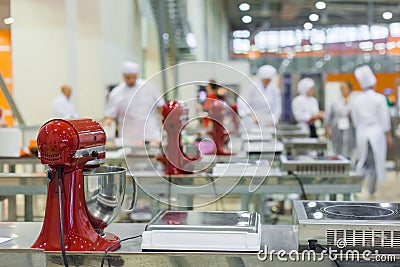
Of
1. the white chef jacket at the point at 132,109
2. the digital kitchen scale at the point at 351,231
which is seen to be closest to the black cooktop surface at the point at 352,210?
the digital kitchen scale at the point at 351,231

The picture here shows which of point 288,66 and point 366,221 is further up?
point 288,66

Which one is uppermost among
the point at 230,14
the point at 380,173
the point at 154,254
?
the point at 230,14

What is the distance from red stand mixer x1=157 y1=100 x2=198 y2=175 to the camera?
2.05 metres

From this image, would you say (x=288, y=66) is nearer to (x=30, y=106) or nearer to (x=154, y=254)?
(x=30, y=106)

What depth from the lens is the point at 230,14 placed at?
9203 mm

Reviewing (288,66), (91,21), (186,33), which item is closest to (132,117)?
(91,21)

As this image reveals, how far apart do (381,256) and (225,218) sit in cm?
32

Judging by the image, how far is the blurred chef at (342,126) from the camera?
7953 mm

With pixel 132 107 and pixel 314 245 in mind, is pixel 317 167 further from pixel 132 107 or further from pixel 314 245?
pixel 132 107

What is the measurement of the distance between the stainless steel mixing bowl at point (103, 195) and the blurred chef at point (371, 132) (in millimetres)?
5198

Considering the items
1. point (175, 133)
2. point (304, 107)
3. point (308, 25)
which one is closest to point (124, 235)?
point (175, 133)

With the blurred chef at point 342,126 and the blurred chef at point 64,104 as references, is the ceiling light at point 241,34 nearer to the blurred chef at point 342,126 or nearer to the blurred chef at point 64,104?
the blurred chef at point 342,126

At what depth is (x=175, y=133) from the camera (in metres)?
2.24

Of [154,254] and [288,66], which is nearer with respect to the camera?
[154,254]
